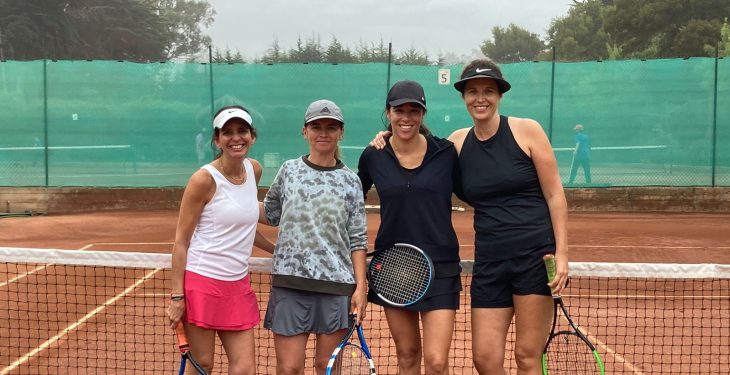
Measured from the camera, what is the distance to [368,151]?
3.23 metres

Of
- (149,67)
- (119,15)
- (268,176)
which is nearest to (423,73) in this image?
(268,176)

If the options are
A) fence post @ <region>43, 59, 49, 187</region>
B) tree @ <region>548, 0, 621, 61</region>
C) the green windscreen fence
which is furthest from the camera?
tree @ <region>548, 0, 621, 61</region>

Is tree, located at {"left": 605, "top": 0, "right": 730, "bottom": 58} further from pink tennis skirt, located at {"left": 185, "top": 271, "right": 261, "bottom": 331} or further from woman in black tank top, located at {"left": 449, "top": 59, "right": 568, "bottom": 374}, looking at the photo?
pink tennis skirt, located at {"left": 185, "top": 271, "right": 261, "bottom": 331}

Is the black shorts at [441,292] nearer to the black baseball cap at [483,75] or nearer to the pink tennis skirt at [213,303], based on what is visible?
the pink tennis skirt at [213,303]

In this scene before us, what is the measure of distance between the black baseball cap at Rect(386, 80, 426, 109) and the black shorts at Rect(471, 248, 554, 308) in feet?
2.55

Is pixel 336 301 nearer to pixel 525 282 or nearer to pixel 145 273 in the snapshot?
pixel 525 282

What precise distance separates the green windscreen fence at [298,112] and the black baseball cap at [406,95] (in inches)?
438

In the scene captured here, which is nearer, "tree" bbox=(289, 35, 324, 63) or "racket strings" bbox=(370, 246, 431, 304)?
"racket strings" bbox=(370, 246, 431, 304)

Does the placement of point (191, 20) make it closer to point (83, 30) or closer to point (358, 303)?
point (83, 30)

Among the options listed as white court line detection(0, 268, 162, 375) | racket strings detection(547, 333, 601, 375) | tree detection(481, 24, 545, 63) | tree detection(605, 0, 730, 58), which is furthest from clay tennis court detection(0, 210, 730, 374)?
tree detection(481, 24, 545, 63)

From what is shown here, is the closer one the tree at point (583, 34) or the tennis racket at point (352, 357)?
the tennis racket at point (352, 357)

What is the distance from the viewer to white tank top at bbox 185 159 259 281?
3.03 meters

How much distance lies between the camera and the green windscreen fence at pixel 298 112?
46.4 feet

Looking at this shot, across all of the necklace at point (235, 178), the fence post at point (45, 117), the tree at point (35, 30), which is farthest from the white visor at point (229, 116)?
the tree at point (35, 30)
